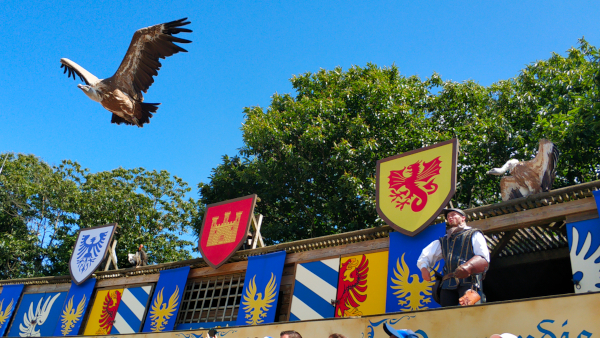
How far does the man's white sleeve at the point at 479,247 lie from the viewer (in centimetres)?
388

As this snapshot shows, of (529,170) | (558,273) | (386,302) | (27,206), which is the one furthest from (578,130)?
(27,206)

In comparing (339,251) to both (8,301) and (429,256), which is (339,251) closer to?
(429,256)

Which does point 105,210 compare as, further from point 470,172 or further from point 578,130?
point 578,130

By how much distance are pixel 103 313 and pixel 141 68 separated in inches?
205

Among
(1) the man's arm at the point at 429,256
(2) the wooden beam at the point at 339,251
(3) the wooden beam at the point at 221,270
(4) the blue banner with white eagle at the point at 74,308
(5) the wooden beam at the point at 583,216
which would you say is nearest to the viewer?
(1) the man's arm at the point at 429,256

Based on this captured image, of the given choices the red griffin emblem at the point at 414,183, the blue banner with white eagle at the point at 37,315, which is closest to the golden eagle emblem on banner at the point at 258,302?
the red griffin emblem at the point at 414,183

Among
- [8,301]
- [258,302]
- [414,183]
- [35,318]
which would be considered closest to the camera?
[414,183]

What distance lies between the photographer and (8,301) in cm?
1051

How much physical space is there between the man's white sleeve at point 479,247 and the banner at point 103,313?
23.7 feet

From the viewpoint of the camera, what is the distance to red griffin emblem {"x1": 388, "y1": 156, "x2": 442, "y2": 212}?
5812 mm

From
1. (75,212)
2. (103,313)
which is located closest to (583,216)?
(103,313)

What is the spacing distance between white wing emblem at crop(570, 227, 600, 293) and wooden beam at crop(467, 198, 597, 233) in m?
0.29

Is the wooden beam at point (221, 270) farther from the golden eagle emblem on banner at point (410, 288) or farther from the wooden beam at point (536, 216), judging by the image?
the wooden beam at point (536, 216)

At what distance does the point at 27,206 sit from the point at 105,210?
3870 millimetres
